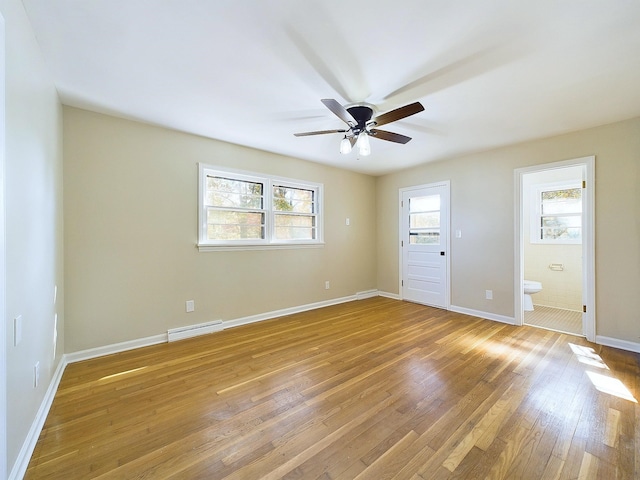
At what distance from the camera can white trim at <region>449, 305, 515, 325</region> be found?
12.4 feet

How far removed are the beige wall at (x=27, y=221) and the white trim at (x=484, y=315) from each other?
15.7ft

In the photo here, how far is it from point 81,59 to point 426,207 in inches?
184

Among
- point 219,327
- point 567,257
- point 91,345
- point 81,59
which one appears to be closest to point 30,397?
point 91,345

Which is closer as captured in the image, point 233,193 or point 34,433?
point 34,433

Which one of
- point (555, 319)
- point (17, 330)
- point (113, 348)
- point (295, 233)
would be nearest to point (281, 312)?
point (295, 233)

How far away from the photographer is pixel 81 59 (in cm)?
198

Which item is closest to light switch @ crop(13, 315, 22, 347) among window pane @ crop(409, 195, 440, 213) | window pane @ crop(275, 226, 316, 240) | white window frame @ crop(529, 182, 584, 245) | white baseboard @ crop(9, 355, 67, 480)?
white baseboard @ crop(9, 355, 67, 480)

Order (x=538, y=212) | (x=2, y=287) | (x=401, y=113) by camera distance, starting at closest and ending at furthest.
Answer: (x=2, y=287) < (x=401, y=113) < (x=538, y=212)

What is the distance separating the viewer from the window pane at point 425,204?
465 cm

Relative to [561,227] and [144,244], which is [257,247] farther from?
[561,227]

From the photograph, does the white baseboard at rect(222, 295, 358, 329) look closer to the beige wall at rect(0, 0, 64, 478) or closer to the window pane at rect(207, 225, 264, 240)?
the window pane at rect(207, 225, 264, 240)

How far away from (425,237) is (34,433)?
16.3ft

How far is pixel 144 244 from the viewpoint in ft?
9.99

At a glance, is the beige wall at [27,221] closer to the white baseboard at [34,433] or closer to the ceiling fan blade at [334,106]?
the white baseboard at [34,433]
